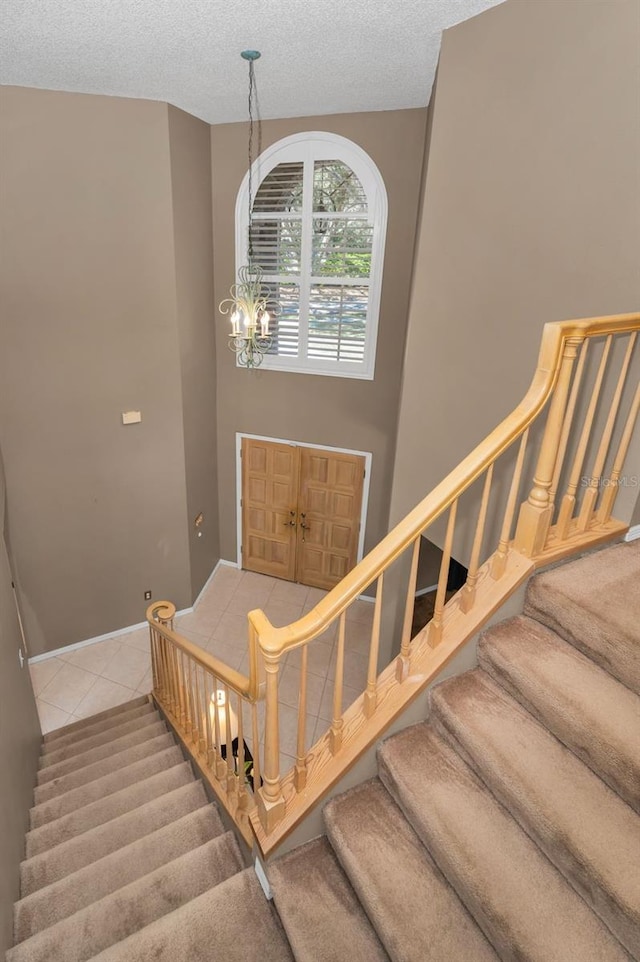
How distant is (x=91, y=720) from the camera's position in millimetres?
4742

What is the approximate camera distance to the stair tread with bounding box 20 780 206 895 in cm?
258

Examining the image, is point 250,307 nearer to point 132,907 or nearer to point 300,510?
point 300,510

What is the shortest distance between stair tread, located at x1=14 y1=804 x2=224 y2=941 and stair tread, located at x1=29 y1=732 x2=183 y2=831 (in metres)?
0.68

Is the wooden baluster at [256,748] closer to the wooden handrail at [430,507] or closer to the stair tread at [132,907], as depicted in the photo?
the wooden handrail at [430,507]

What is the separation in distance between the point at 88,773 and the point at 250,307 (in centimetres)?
359

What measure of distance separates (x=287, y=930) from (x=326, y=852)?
27cm

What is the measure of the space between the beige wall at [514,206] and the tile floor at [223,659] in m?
2.69

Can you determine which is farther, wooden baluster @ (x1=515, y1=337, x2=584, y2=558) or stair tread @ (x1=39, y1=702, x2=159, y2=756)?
stair tread @ (x1=39, y1=702, x2=159, y2=756)

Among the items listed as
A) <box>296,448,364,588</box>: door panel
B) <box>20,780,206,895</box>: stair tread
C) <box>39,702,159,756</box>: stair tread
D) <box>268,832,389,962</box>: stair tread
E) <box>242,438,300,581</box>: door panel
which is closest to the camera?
<box>268,832,389,962</box>: stair tread

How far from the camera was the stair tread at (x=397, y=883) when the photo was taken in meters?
1.46

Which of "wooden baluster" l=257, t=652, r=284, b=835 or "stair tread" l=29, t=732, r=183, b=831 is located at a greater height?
"wooden baluster" l=257, t=652, r=284, b=835

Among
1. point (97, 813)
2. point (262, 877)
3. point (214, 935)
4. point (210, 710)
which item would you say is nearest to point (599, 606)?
point (262, 877)

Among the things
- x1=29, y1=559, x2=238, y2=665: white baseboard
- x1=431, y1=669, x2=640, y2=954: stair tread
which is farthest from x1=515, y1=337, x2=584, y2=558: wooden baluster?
x1=29, y1=559, x2=238, y2=665: white baseboard

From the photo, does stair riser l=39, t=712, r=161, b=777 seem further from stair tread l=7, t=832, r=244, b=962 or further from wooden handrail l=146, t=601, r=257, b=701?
stair tread l=7, t=832, r=244, b=962
